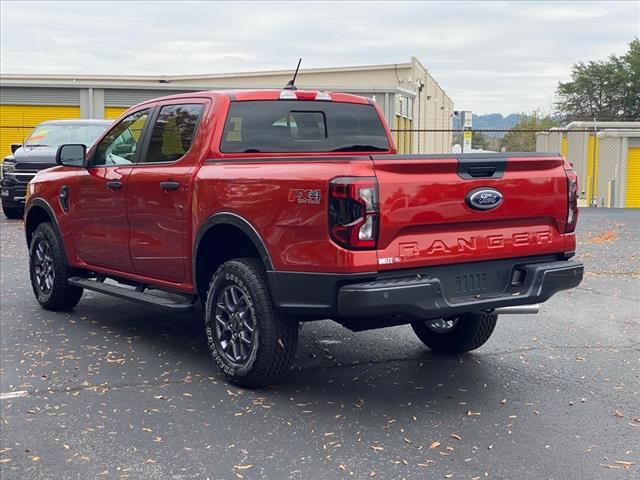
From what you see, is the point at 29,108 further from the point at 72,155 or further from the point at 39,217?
the point at 72,155

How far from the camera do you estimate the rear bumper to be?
4.75 m

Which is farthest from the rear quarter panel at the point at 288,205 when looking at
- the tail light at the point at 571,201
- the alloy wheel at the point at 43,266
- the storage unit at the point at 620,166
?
the storage unit at the point at 620,166

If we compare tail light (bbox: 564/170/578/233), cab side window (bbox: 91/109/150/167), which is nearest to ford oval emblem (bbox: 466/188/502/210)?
tail light (bbox: 564/170/578/233)

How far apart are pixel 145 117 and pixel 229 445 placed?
325 centimetres

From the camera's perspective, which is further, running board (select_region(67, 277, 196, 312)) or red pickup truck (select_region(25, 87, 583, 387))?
running board (select_region(67, 277, 196, 312))

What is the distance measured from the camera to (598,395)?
5547 millimetres

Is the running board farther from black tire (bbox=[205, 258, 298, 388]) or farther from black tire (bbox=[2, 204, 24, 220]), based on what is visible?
black tire (bbox=[2, 204, 24, 220])

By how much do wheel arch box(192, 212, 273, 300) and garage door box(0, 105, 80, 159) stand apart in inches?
1118

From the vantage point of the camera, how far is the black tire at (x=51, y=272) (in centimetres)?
785

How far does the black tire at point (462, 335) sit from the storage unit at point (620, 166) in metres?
23.7

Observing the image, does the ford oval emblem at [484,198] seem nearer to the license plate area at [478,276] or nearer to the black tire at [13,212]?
the license plate area at [478,276]

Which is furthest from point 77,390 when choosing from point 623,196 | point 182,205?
A: point 623,196

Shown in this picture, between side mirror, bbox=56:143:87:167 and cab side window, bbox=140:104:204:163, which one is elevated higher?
cab side window, bbox=140:104:204:163

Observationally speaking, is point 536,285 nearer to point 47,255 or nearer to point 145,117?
point 145,117
